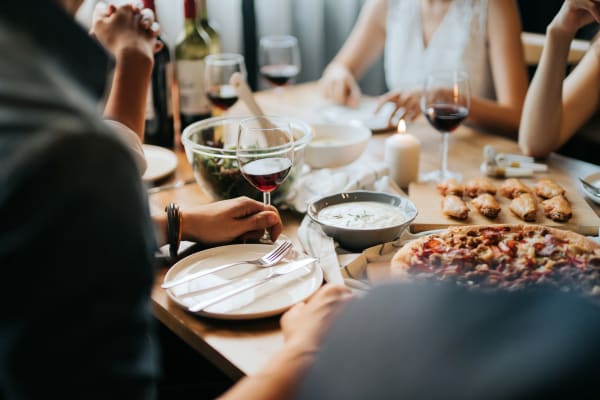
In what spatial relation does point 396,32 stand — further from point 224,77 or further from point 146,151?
point 146,151

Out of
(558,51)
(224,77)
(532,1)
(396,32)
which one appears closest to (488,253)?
(558,51)

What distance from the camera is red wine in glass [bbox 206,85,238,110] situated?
5.50ft

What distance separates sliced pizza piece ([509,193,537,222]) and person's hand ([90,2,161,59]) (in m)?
0.80

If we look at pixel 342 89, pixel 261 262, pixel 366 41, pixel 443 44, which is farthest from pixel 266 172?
pixel 366 41

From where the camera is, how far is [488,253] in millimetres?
1020

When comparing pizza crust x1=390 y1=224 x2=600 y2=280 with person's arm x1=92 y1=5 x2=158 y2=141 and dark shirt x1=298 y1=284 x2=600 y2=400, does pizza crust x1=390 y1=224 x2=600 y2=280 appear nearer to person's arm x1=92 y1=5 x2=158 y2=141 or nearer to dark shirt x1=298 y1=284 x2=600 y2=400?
dark shirt x1=298 y1=284 x2=600 y2=400

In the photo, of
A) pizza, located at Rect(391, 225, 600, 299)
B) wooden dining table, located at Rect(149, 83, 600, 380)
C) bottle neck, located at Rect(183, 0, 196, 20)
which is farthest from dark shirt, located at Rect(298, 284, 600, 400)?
bottle neck, located at Rect(183, 0, 196, 20)

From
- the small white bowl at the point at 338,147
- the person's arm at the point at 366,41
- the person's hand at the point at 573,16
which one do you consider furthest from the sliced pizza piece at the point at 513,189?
the person's arm at the point at 366,41

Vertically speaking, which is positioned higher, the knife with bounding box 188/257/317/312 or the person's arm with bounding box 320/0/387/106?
the person's arm with bounding box 320/0/387/106

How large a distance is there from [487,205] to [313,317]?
0.55 m

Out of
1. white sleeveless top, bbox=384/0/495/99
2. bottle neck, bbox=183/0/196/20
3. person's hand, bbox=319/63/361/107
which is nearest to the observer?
bottle neck, bbox=183/0/196/20

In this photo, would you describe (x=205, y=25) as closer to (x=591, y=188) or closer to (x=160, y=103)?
(x=160, y=103)

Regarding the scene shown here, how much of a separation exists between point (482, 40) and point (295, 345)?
1717 mm

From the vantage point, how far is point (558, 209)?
1.22m
